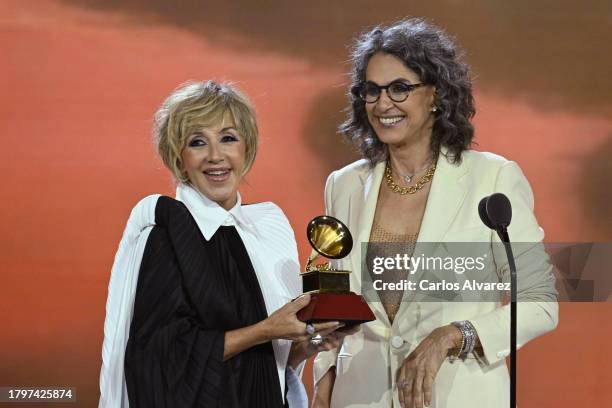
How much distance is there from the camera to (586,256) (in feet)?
12.8

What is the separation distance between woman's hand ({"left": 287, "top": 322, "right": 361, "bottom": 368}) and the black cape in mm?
172

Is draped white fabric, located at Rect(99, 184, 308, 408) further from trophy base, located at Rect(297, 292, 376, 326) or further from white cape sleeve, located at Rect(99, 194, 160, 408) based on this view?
trophy base, located at Rect(297, 292, 376, 326)

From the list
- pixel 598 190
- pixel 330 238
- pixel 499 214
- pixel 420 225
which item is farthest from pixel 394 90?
pixel 598 190

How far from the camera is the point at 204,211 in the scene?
2.56 meters

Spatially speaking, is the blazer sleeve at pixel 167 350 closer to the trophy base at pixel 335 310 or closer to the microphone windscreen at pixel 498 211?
the trophy base at pixel 335 310

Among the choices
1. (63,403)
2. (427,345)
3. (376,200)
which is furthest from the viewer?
(63,403)

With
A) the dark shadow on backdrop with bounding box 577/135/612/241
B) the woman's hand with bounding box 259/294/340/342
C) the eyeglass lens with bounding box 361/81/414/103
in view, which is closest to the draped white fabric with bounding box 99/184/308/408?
the woman's hand with bounding box 259/294/340/342

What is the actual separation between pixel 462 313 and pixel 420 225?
0.88ft

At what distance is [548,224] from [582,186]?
0.71 ft

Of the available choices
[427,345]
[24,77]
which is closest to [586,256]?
[427,345]

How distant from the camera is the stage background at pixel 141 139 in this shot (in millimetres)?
3885

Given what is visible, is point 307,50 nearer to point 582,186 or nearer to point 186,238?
point 582,186

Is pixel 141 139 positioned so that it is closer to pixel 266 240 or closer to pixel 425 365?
pixel 266 240

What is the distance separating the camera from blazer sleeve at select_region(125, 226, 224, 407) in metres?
2.41
